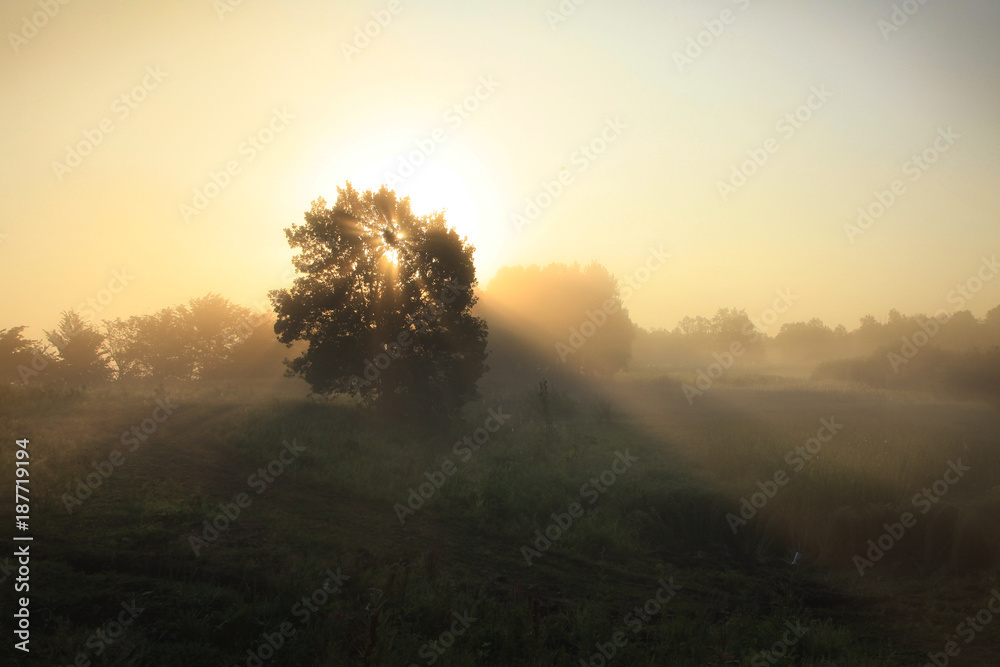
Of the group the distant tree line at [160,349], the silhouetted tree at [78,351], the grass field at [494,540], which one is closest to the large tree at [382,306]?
the grass field at [494,540]

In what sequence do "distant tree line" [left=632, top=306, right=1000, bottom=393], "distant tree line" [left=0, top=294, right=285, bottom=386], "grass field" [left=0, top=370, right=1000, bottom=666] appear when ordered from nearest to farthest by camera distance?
"grass field" [left=0, top=370, right=1000, bottom=666], "distant tree line" [left=632, top=306, right=1000, bottom=393], "distant tree line" [left=0, top=294, right=285, bottom=386]

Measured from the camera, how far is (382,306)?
73.0ft

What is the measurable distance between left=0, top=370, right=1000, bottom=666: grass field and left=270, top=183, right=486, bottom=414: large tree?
1.98m

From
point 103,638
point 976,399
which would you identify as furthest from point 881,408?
point 103,638

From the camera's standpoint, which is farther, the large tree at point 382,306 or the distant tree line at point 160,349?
the distant tree line at point 160,349

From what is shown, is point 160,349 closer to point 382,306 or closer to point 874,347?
point 382,306

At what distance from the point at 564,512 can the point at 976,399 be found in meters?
30.4

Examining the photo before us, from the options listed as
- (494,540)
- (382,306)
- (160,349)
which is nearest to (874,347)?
(382,306)

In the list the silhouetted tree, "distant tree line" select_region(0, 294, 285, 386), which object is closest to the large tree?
"distant tree line" select_region(0, 294, 285, 386)

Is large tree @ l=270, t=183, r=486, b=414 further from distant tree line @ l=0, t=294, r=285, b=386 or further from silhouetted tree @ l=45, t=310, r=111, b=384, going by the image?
silhouetted tree @ l=45, t=310, r=111, b=384

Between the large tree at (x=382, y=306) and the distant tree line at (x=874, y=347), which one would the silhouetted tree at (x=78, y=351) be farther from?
the distant tree line at (x=874, y=347)

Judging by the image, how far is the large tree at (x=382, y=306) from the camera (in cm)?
2134

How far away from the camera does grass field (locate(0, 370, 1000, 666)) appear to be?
7098 millimetres

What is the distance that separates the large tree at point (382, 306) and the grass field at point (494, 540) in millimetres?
1977
